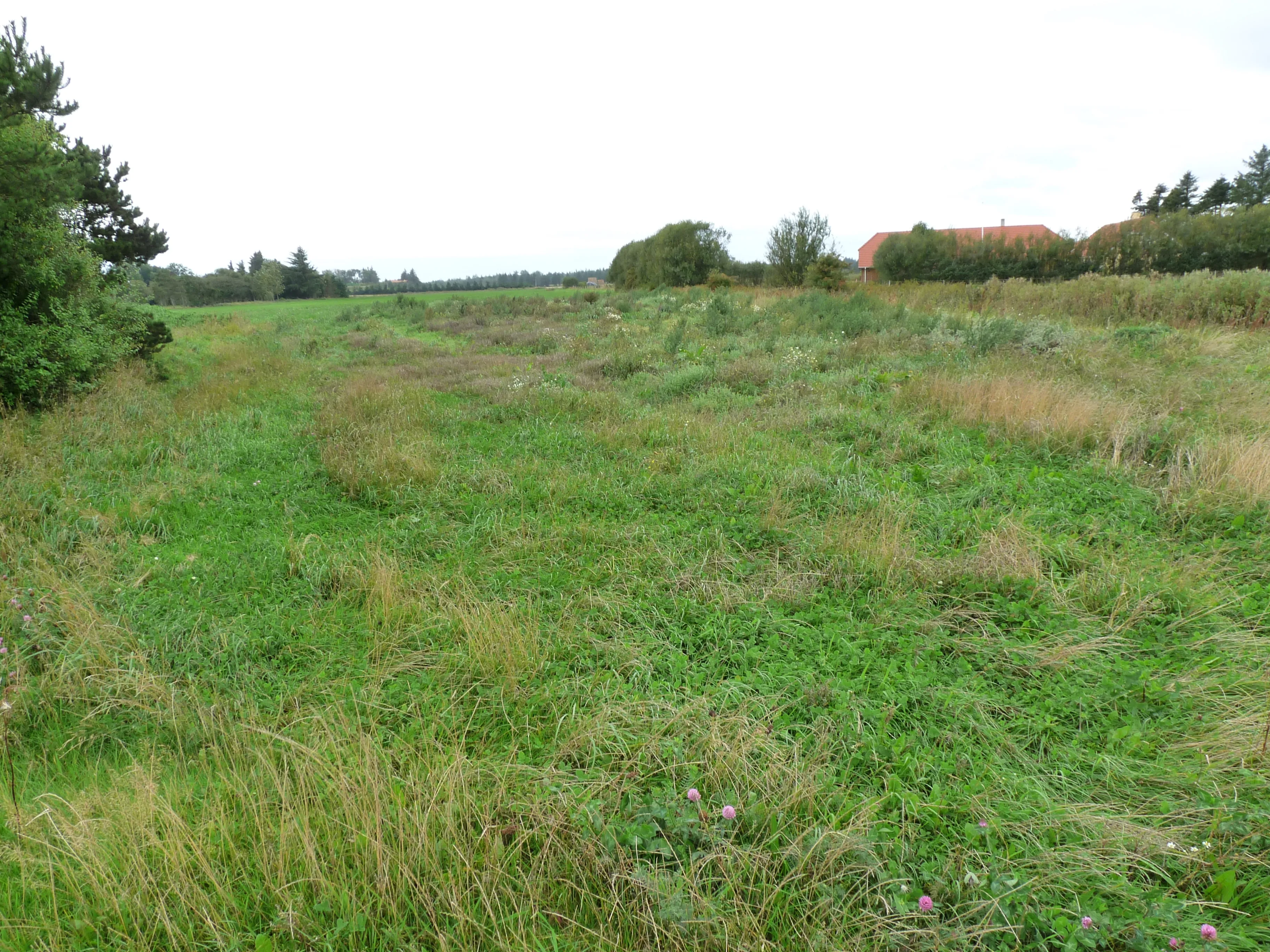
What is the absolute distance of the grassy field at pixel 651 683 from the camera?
204cm

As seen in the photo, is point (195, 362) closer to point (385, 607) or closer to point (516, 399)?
point (516, 399)

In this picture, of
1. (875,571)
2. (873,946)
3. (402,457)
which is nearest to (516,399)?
(402,457)

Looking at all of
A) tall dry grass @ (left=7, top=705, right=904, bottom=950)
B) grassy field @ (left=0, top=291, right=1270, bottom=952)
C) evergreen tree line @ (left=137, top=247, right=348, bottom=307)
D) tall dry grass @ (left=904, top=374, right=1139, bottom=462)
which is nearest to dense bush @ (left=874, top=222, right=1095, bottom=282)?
tall dry grass @ (left=904, top=374, right=1139, bottom=462)

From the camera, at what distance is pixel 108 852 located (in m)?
2.16

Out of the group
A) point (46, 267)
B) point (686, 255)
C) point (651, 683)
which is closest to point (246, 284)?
point (686, 255)

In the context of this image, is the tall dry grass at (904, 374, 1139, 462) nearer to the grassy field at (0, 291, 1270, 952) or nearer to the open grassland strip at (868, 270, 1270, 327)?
the grassy field at (0, 291, 1270, 952)

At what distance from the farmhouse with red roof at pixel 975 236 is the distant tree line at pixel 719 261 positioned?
3.86 metres

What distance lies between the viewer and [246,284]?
213 ft

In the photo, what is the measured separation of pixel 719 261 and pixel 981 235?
614 inches

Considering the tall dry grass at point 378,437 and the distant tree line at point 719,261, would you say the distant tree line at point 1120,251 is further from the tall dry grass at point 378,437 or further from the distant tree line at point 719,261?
the tall dry grass at point 378,437

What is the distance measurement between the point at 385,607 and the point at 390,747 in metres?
1.31

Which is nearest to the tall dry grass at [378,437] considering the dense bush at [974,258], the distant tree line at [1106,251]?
the dense bush at [974,258]

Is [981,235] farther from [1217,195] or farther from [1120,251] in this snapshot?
[1217,195]

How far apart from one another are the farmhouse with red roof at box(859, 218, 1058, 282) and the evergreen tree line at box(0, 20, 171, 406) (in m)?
29.1
